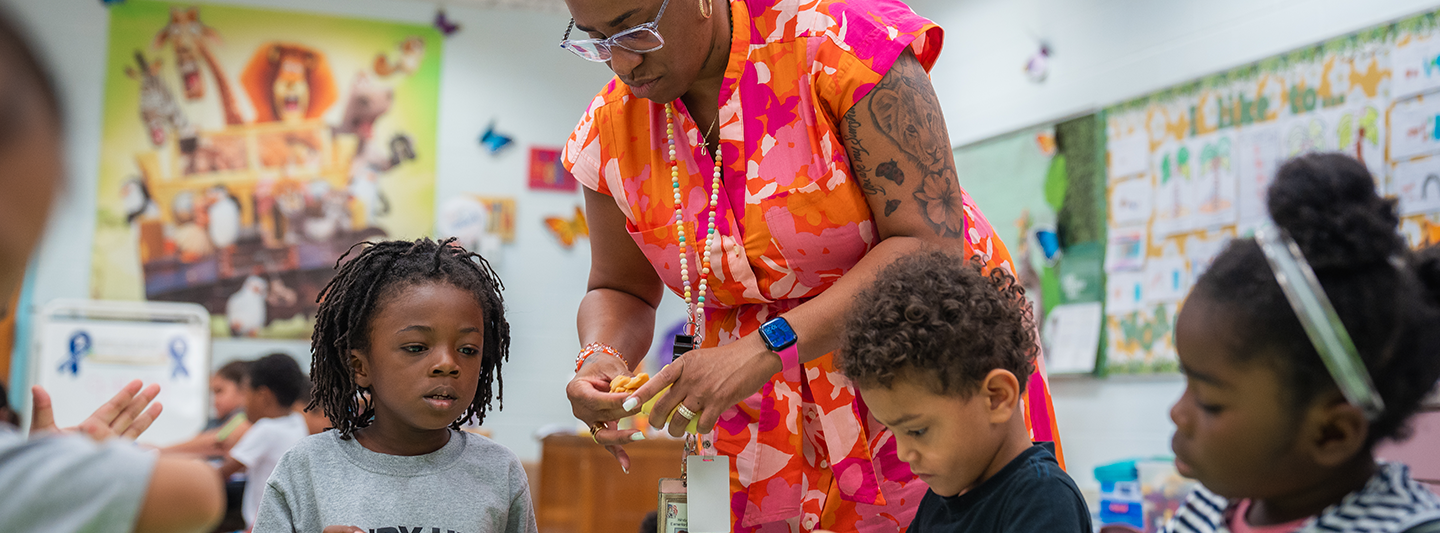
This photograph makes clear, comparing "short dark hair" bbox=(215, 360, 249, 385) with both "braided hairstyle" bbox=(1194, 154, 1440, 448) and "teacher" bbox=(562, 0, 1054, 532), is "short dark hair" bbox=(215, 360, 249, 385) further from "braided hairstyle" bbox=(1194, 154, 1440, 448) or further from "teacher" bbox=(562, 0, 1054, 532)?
"braided hairstyle" bbox=(1194, 154, 1440, 448)

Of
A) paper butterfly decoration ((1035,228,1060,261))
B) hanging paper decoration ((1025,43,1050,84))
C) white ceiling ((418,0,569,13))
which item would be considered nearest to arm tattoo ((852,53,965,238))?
paper butterfly decoration ((1035,228,1060,261))

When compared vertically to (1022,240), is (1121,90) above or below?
above

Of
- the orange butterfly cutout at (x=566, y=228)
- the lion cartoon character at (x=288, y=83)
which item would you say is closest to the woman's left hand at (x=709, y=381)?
the orange butterfly cutout at (x=566, y=228)

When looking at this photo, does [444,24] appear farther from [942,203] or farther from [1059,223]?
[942,203]

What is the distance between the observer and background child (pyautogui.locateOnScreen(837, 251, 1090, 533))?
1.23 metres

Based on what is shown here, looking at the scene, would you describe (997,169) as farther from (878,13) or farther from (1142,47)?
(878,13)

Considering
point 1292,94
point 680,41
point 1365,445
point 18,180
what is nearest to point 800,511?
point 680,41

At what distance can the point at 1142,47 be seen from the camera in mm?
4359

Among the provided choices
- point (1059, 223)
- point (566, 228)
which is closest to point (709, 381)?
point (1059, 223)

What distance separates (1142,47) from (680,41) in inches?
132

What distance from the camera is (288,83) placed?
6285 mm

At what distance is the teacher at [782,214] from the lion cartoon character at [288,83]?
5.17 metres

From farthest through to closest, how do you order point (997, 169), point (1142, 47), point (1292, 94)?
point (997, 169), point (1142, 47), point (1292, 94)

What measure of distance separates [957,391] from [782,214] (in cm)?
39
